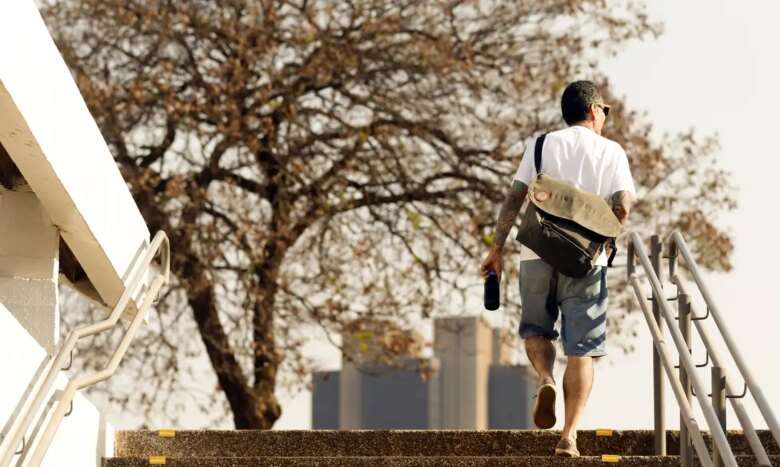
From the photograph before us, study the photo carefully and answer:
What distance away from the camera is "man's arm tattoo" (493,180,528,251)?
6.92 m

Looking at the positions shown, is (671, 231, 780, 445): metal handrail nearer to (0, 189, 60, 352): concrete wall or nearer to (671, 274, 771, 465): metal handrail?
(671, 274, 771, 465): metal handrail

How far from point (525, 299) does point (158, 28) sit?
34.2 feet

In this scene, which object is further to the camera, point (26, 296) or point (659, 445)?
point (659, 445)

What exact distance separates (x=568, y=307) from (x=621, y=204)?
511 millimetres

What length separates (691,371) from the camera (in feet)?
18.9

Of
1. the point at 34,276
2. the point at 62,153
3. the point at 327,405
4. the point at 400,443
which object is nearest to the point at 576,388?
the point at 400,443

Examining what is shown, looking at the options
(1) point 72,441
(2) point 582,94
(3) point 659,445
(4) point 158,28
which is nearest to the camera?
(1) point 72,441

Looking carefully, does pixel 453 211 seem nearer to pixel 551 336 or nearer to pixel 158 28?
pixel 158 28

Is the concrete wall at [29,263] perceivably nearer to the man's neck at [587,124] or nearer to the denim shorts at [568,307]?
the denim shorts at [568,307]

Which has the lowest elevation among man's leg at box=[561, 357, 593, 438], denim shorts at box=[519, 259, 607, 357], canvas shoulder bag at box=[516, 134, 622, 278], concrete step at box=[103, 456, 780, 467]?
concrete step at box=[103, 456, 780, 467]

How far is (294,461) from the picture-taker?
6.46 metres

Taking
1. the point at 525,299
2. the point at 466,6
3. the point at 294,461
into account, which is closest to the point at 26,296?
the point at 294,461

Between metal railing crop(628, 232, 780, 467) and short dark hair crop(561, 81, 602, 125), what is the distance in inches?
27.2

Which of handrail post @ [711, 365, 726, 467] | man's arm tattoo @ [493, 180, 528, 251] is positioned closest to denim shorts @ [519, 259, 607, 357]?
man's arm tattoo @ [493, 180, 528, 251]
